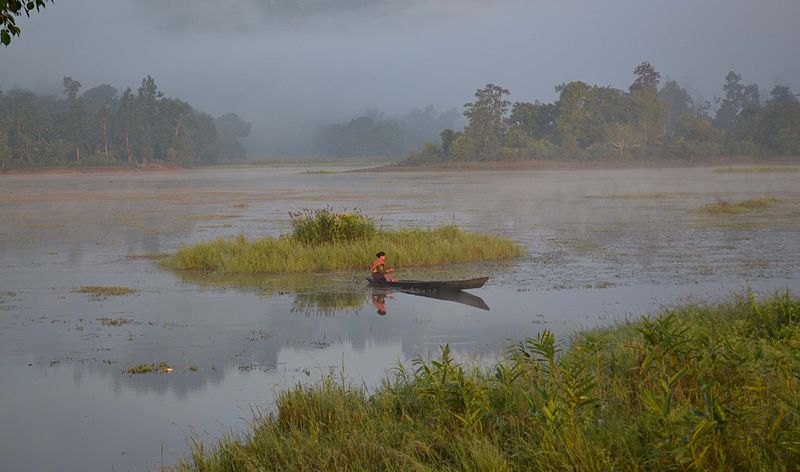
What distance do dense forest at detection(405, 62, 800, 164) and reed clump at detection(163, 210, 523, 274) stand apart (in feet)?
293

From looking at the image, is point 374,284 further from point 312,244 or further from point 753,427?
point 753,427

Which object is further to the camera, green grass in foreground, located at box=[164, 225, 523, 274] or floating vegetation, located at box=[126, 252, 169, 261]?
floating vegetation, located at box=[126, 252, 169, 261]

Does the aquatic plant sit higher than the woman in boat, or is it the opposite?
the aquatic plant

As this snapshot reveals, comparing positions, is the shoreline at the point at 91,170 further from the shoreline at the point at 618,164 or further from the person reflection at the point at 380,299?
the person reflection at the point at 380,299

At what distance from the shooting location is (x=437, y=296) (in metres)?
18.5

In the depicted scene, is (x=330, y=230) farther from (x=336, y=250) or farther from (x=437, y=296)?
(x=437, y=296)

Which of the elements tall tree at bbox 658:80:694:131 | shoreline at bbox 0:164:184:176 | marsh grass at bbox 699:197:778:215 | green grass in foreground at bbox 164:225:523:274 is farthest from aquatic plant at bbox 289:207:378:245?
tall tree at bbox 658:80:694:131

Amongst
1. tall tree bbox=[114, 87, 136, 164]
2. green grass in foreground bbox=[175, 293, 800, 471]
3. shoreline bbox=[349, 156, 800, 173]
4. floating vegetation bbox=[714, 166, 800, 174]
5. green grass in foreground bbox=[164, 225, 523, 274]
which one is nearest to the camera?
green grass in foreground bbox=[175, 293, 800, 471]

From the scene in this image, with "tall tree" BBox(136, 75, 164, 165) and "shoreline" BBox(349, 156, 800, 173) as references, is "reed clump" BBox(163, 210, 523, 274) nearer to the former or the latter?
"shoreline" BBox(349, 156, 800, 173)

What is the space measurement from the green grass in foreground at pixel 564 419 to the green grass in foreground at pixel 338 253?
12691mm

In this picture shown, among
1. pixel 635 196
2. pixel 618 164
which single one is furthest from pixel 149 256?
pixel 618 164

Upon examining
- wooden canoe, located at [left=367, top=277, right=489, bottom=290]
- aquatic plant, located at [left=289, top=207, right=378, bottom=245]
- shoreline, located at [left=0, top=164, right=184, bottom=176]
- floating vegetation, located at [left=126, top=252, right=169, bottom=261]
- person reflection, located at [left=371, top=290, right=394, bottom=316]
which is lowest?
shoreline, located at [left=0, top=164, right=184, bottom=176]

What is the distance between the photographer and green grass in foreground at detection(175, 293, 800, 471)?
632cm

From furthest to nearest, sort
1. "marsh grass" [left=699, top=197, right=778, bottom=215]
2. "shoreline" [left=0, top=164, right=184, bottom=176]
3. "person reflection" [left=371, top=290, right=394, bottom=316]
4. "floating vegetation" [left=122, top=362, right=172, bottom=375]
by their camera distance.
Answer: "shoreline" [left=0, top=164, right=184, bottom=176] < "marsh grass" [left=699, top=197, right=778, bottom=215] < "person reflection" [left=371, top=290, right=394, bottom=316] < "floating vegetation" [left=122, top=362, right=172, bottom=375]
